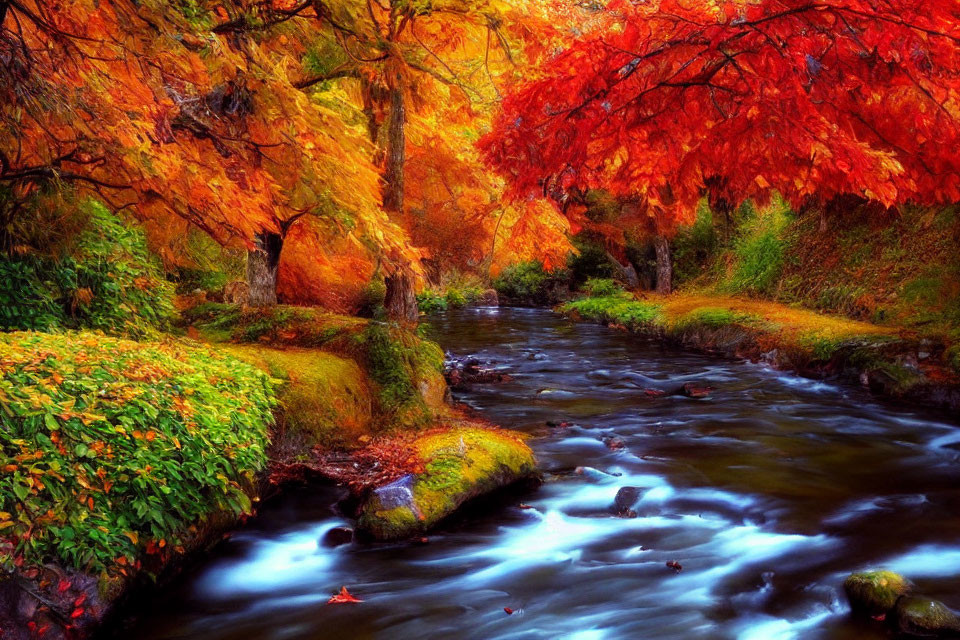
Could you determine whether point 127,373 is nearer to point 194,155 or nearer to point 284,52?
point 194,155

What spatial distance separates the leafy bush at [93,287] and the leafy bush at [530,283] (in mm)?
21303

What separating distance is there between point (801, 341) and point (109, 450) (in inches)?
457

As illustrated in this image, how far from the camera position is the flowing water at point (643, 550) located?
422 centimetres

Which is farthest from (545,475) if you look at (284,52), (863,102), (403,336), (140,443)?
(284,52)

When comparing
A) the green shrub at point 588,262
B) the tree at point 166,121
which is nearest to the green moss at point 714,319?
the green shrub at point 588,262

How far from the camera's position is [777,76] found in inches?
168

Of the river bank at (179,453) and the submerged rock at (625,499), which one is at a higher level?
the river bank at (179,453)

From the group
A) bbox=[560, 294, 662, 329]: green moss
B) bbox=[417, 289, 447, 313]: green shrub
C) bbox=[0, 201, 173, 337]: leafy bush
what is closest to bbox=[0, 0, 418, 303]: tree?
bbox=[0, 201, 173, 337]: leafy bush

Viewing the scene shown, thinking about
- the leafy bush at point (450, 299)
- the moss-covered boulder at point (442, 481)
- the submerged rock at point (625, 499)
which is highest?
the leafy bush at point (450, 299)

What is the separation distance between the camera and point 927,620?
372 centimetres

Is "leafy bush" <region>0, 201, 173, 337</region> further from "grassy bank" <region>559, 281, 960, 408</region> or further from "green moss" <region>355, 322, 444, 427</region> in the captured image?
"grassy bank" <region>559, 281, 960, 408</region>

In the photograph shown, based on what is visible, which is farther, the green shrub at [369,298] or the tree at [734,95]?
the green shrub at [369,298]

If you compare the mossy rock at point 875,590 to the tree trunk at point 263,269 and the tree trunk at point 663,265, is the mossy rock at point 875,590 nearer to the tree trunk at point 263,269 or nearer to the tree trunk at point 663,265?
Answer: the tree trunk at point 263,269

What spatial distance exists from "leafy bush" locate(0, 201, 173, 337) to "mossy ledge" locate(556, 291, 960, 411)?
9965 mm
